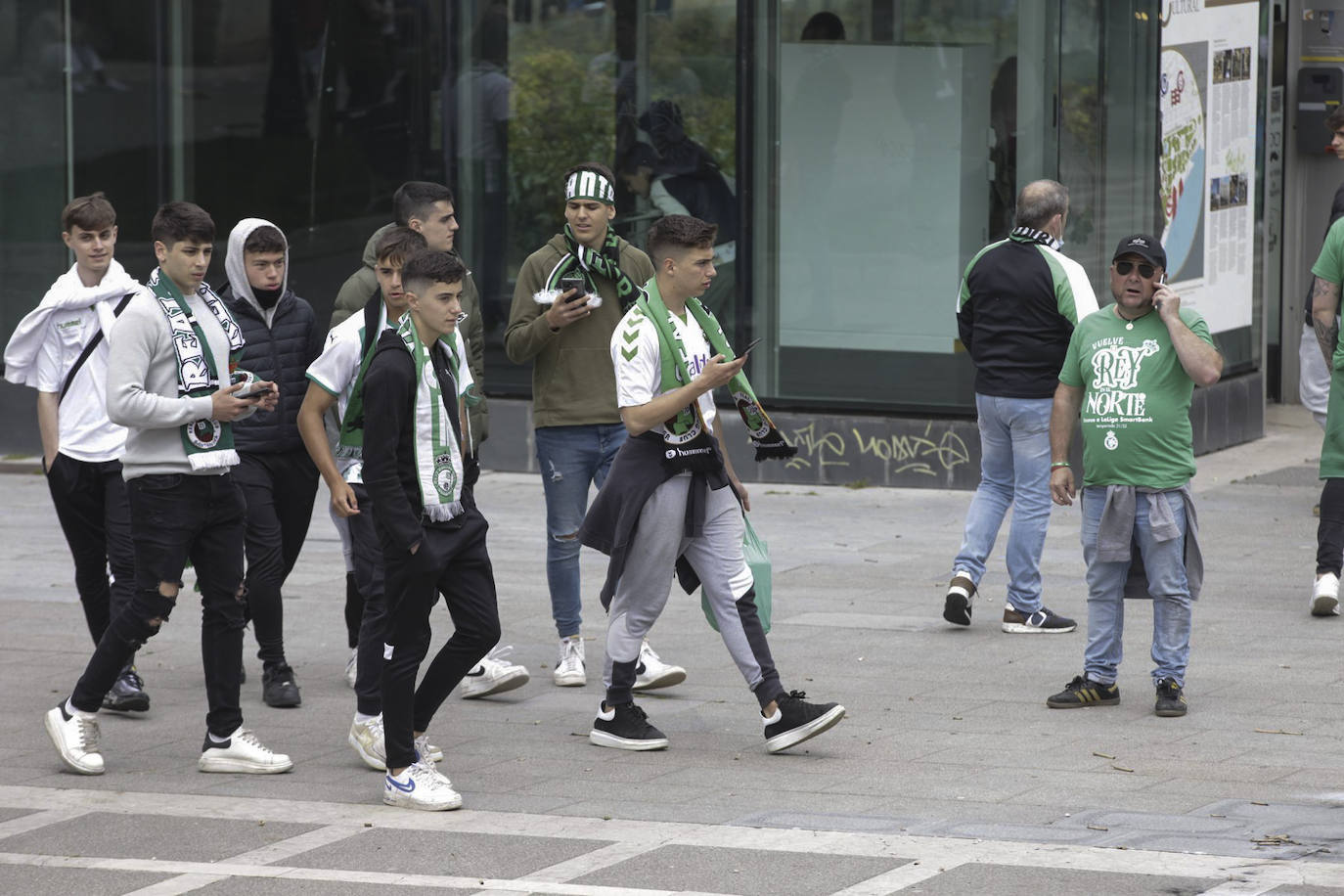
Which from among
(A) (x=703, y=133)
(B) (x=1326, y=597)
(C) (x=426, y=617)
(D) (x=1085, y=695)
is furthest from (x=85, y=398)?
(A) (x=703, y=133)

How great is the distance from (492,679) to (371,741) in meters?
1.12

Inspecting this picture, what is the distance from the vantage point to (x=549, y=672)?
8656 mm

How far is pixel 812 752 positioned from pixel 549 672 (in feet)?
5.68

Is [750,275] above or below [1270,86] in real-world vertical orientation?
below

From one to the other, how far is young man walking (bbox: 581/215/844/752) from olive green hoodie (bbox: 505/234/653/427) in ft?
2.99

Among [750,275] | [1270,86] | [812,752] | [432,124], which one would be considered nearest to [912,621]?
[812,752]

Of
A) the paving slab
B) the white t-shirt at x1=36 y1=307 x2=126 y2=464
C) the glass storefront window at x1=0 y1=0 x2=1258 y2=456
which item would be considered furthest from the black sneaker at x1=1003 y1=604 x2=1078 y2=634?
the glass storefront window at x1=0 y1=0 x2=1258 y2=456

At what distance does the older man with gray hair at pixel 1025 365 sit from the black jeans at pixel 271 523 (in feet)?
9.28

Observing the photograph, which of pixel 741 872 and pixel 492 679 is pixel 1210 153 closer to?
pixel 492 679

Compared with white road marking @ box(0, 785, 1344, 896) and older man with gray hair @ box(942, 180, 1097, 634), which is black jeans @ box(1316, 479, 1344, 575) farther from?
white road marking @ box(0, 785, 1344, 896)

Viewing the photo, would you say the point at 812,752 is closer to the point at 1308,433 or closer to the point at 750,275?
the point at 750,275

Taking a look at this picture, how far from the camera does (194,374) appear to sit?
277 inches

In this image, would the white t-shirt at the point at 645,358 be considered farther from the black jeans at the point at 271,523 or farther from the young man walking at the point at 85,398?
the young man walking at the point at 85,398

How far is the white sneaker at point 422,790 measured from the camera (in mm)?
6543
